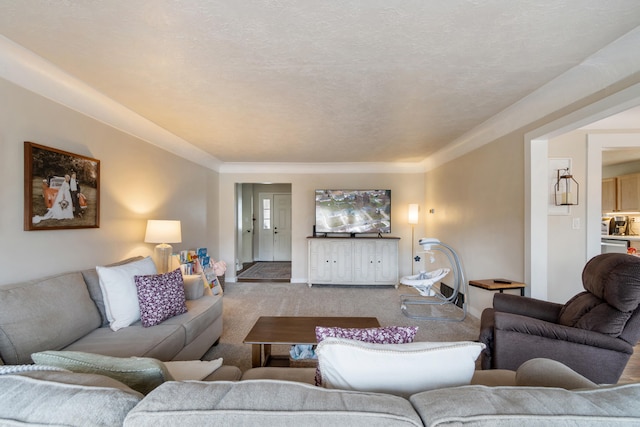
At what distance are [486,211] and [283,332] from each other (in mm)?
2787

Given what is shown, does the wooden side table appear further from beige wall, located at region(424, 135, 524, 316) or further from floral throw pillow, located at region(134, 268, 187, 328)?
floral throw pillow, located at region(134, 268, 187, 328)

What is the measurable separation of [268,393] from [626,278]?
2233 mm

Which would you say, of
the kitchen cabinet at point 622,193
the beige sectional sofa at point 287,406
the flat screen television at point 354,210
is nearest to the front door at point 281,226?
the flat screen television at point 354,210

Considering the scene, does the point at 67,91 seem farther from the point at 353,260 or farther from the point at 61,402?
the point at 353,260

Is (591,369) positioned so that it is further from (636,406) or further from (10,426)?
(10,426)

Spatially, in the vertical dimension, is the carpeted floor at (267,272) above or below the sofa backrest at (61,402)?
below

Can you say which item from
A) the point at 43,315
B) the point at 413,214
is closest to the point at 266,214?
the point at 413,214

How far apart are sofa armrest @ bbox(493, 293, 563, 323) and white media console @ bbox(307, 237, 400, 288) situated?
8.89ft

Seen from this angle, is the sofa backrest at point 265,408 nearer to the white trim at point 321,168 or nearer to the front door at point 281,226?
the white trim at point 321,168

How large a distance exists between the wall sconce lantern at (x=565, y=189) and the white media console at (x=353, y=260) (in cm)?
240

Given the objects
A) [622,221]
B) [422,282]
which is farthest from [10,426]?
[622,221]

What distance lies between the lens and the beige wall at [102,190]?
1830 mm

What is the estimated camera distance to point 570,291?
3.09 metres

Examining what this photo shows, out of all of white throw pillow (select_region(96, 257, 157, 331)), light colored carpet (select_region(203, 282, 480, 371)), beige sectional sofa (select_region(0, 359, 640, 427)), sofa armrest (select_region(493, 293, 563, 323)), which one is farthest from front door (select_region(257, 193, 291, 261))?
beige sectional sofa (select_region(0, 359, 640, 427))
